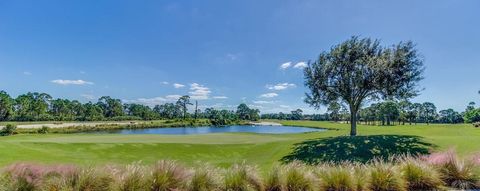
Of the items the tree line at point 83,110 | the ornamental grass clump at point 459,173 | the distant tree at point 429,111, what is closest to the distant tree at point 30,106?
the tree line at point 83,110

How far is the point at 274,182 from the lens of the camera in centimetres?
619

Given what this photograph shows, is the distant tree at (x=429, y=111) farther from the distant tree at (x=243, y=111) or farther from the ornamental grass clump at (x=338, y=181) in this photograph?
the ornamental grass clump at (x=338, y=181)

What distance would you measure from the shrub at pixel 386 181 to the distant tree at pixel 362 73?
18476 mm

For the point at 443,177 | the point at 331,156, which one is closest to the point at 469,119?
the point at 331,156

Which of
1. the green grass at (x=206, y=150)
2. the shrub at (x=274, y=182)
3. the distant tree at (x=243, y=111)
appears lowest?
the green grass at (x=206, y=150)

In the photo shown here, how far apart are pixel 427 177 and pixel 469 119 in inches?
3704

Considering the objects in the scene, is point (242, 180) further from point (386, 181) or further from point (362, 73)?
point (362, 73)

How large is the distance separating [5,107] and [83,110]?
22534 mm

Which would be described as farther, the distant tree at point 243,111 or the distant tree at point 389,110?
the distant tree at point 243,111

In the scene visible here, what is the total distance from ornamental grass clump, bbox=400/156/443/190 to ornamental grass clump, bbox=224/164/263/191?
121 inches

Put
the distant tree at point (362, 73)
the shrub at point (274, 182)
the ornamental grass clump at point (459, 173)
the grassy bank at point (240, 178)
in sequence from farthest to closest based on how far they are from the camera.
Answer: the distant tree at point (362, 73) < the ornamental grass clump at point (459, 173) < the shrub at point (274, 182) < the grassy bank at point (240, 178)

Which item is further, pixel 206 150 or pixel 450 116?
pixel 450 116

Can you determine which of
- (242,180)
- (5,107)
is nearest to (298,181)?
(242,180)

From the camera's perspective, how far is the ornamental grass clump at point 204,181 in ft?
19.1
